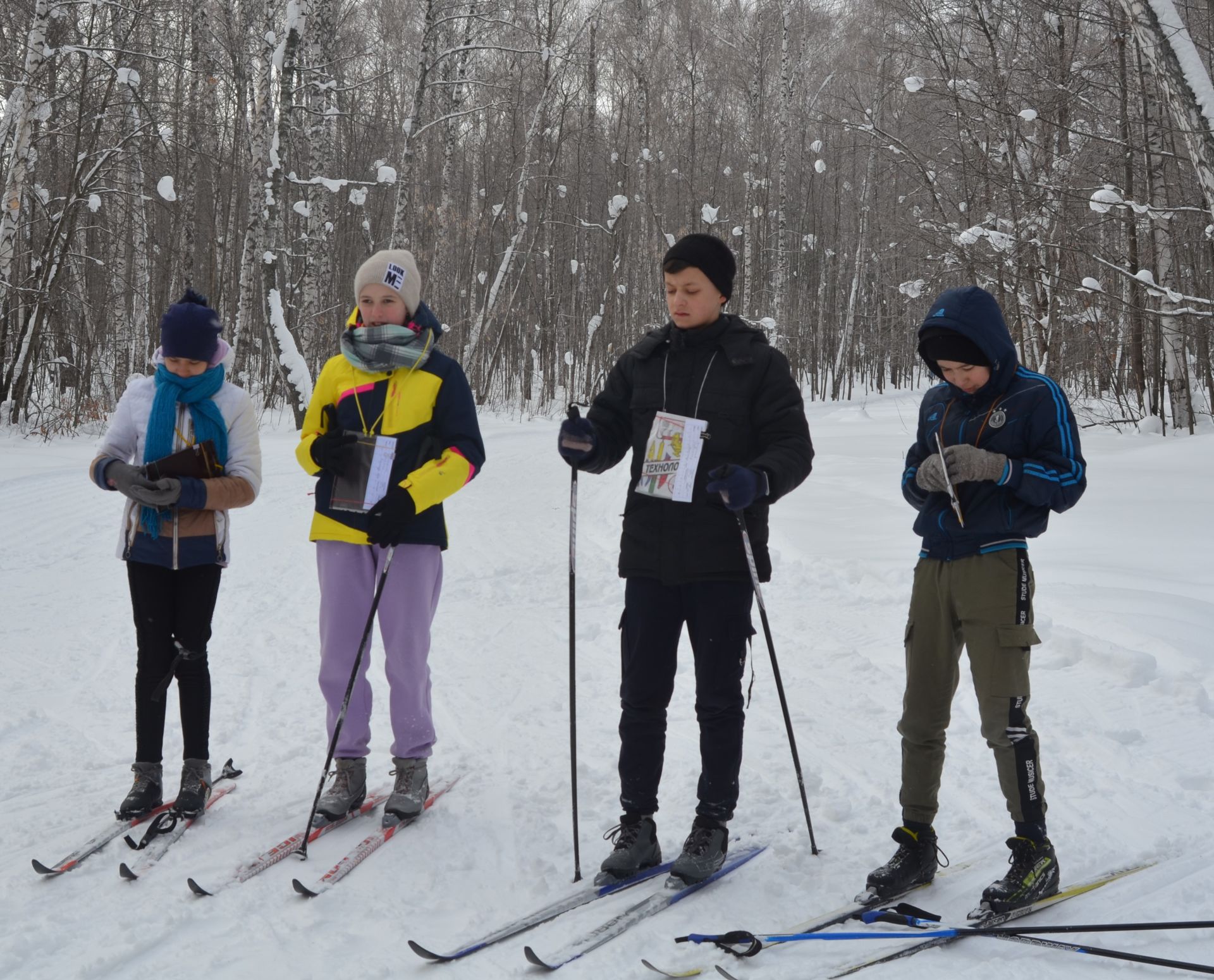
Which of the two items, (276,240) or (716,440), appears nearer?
(716,440)

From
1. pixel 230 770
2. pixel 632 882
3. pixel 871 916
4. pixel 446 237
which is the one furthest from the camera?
pixel 446 237

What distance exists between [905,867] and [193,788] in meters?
2.37

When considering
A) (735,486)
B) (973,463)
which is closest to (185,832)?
(735,486)

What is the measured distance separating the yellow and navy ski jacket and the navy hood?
161 cm

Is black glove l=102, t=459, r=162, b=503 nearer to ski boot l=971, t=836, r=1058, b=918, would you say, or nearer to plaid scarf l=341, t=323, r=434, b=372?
plaid scarf l=341, t=323, r=434, b=372

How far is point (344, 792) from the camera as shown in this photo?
3545mm

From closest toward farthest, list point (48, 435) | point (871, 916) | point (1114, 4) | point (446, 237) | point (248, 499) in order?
point (871, 916)
point (248, 499)
point (1114, 4)
point (48, 435)
point (446, 237)

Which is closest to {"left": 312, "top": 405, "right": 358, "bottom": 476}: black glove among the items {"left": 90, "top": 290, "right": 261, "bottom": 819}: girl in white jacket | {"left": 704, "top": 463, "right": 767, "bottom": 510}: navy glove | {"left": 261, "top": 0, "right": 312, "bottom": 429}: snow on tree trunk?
{"left": 90, "top": 290, "right": 261, "bottom": 819}: girl in white jacket

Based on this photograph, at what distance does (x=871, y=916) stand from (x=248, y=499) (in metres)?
2.44

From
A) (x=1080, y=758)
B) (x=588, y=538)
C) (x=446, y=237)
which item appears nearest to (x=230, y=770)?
(x=1080, y=758)

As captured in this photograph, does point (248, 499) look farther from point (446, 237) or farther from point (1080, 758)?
point (446, 237)

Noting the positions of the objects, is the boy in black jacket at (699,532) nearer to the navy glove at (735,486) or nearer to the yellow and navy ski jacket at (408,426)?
the navy glove at (735,486)

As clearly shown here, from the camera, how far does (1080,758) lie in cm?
399

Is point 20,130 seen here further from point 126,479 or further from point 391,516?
point 391,516
